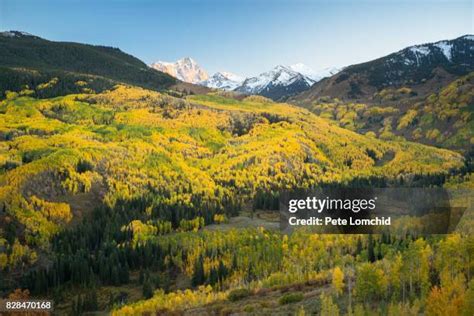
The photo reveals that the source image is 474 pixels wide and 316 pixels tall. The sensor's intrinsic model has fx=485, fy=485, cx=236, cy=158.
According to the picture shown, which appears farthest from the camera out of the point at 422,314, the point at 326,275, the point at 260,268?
the point at 260,268

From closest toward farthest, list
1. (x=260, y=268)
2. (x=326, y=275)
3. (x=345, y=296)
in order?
(x=345, y=296)
(x=326, y=275)
(x=260, y=268)

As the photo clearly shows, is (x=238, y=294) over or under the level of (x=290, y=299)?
under

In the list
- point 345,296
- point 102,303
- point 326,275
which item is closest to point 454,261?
point 345,296

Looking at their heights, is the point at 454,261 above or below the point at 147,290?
above

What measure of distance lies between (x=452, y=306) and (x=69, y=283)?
145671mm

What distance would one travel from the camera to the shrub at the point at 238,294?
144000mm

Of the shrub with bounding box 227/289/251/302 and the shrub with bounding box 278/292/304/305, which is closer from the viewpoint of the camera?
the shrub with bounding box 278/292/304/305

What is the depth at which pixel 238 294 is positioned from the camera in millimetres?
146000

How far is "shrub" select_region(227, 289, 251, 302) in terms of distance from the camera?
14400 cm

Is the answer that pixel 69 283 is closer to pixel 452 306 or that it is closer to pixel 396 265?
pixel 396 265

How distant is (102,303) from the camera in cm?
17475

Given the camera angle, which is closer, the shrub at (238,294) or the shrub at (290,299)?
the shrub at (290,299)

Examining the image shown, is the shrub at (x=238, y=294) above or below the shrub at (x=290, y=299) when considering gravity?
below

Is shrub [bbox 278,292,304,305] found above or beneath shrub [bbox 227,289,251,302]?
above
